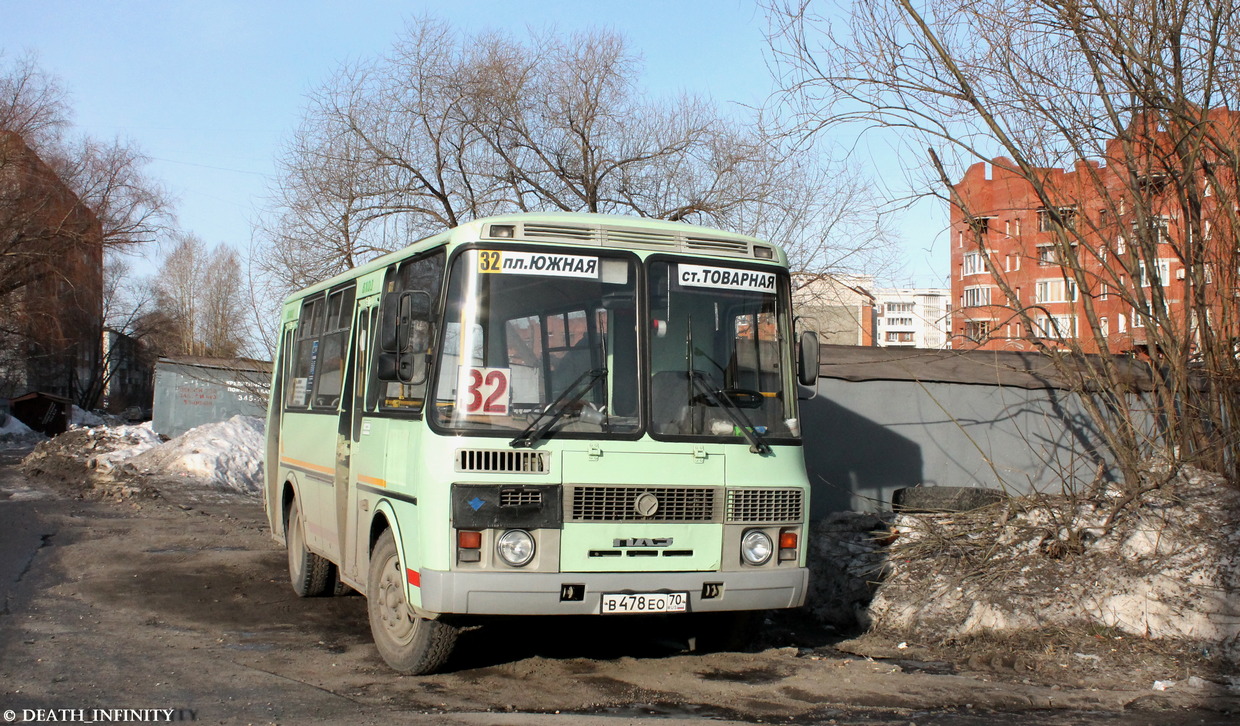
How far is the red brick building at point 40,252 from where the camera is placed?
40.2 meters

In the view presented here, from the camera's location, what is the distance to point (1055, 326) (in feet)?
32.7

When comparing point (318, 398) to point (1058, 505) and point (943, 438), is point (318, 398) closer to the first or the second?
point (1058, 505)

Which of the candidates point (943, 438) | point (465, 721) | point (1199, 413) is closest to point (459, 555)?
point (465, 721)

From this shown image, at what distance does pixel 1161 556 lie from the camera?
8438 millimetres

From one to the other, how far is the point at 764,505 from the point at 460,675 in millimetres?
2209

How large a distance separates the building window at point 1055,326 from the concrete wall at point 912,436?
10.5 feet

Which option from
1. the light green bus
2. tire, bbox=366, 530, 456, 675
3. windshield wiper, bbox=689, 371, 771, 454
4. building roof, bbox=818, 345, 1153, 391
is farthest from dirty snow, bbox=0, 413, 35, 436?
windshield wiper, bbox=689, 371, 771, 454

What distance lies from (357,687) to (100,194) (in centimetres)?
4185

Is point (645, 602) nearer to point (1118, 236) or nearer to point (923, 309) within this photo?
point (1118, 236)

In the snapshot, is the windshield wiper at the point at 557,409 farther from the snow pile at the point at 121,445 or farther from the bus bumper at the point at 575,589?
the snow pile at the point at 121,445

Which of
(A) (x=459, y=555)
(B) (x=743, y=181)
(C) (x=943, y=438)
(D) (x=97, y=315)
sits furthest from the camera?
(D) (x=97, y=315)

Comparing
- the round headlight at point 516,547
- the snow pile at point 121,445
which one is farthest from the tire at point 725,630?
the snow pile at point 121,445

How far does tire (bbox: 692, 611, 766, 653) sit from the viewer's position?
7.80 meters

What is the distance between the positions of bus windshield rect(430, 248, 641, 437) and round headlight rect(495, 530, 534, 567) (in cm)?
62
